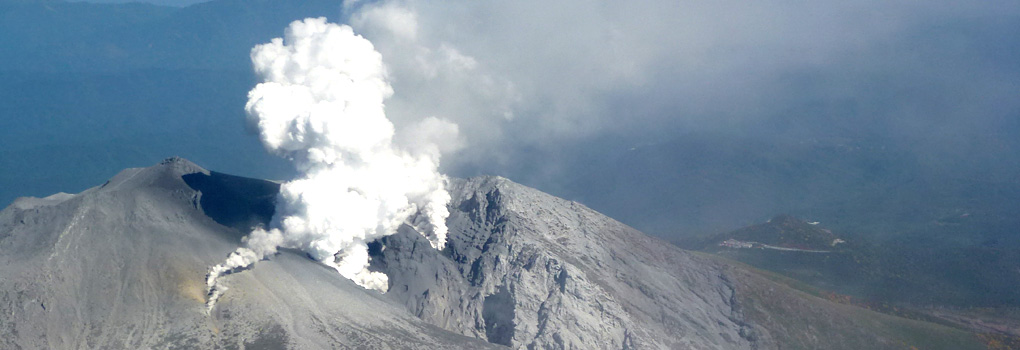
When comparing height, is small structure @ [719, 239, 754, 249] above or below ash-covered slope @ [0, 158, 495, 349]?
above

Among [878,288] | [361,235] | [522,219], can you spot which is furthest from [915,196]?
[361,235]

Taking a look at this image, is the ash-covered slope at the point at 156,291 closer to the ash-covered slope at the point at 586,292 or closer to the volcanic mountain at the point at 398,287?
the volcanic mountain at the point at 398,287

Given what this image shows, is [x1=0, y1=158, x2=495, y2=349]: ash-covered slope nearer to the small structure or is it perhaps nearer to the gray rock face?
the gray rock face

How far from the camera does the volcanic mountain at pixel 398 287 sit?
32094 mm

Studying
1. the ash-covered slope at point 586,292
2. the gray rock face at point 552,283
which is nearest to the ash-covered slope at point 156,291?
the gray rock face at point 552,283

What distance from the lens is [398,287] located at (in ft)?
137

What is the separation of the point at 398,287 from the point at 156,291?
13.2 meters

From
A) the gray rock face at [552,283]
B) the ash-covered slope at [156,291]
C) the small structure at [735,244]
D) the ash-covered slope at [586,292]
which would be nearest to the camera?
the ash-covered slope at [156,291]

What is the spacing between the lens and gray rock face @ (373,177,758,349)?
40812 mm

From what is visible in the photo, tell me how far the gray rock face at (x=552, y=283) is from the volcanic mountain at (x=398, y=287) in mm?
107

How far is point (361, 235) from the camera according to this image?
42375 mm

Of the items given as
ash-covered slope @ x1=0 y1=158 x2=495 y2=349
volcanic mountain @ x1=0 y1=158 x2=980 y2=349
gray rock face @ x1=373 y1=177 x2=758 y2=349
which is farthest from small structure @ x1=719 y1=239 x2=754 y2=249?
ash-covered slope @ x1=0 y1=158 x2=495 y2=349

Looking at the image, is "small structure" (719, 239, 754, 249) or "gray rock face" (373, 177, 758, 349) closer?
"gray rock face" (373, 177, 758, 349)

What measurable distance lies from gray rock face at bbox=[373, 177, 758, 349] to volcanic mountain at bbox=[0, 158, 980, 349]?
0.11 metres
